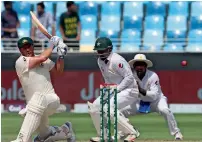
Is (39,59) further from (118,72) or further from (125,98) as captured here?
(125,98)

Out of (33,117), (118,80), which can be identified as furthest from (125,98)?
(33,117)

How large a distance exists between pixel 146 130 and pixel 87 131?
0.90 meters

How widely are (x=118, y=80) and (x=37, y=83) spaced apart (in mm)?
1291

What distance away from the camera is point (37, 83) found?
9789 mm

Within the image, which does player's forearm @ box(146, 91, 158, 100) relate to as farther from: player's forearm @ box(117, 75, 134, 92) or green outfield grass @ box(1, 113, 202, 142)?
player's forearm @ box(117, 75, 134, 92)

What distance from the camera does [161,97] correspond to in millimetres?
11938

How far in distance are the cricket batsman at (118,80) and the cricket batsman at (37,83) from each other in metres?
0.78

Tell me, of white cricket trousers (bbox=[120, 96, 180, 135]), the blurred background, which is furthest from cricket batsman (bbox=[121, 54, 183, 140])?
the blurred background

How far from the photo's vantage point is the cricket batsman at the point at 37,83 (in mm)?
9680

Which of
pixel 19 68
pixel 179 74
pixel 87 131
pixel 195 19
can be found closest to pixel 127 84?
pixel 19 68

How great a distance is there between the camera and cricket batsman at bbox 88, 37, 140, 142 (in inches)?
A: 408

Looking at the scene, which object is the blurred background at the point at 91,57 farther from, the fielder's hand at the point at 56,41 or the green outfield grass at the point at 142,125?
the fielder's hand at the point at 56,41

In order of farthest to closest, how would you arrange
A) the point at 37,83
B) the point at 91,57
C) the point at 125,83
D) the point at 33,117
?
the point at 91,57
the point at 125,83
the point at 37,83
the point at 33,117

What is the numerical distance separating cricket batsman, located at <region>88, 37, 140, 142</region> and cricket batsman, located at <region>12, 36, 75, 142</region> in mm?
782
